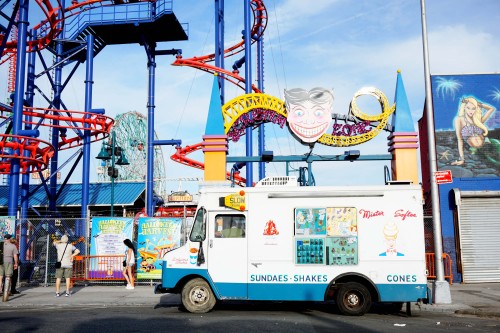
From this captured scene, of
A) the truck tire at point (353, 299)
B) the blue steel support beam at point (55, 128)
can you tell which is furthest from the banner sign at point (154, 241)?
the blue steel support beam at point (55, 128)

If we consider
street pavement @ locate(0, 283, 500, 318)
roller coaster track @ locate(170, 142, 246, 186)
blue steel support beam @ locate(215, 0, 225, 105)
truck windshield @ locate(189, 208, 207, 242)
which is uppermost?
→ blue steel support beam @ locate(215, 0, 225, 105)

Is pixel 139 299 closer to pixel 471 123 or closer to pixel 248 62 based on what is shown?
pixel 471 123

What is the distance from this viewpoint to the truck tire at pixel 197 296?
11328 millimetres

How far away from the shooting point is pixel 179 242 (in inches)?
675

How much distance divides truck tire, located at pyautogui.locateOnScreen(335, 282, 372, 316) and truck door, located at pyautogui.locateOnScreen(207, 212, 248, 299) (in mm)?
2187

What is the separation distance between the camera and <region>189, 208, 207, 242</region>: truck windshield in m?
11.6

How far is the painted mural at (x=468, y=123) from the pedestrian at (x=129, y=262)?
11882 mm

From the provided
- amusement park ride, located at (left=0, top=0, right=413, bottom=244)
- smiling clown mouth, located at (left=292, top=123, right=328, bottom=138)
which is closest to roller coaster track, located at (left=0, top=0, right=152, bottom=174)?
amusement park ride, located at (left=0, top=0, right=413, bottom=244)

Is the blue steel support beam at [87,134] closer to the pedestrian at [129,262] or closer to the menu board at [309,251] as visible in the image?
the pedestrian at [129,262]

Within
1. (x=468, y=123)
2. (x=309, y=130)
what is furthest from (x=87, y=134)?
(x=468, y=123)

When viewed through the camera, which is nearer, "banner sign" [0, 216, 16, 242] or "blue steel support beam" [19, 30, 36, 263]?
"banner sign" [0, 216, 16, 242]

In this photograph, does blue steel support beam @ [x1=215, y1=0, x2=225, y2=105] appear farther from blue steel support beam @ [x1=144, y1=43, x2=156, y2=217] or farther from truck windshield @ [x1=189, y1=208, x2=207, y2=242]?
truck windshield @ [x1=189, y1=208, x2=207, y2=242]

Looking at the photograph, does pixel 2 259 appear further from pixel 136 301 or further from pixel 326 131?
pixel 326 131

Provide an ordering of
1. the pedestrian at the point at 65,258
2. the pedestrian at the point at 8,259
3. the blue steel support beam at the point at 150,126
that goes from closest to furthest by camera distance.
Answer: the pedestrian at the point at 8,259
the pedestrian at the point at 65,258
the blue steel support beam at the point at 150,126
